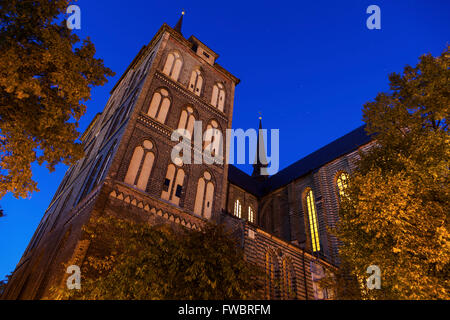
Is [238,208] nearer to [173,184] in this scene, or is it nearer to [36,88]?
[173,184]

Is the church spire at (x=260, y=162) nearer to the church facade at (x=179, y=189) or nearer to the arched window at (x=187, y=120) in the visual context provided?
the church facade at (x=179, y=189)

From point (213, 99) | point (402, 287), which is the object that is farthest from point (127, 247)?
point (213, 99)

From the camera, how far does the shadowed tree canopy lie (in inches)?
335

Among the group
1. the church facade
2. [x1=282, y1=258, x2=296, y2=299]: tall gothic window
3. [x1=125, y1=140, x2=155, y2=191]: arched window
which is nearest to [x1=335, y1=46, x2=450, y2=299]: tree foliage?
the church facade

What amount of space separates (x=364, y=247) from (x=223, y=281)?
20.4ft

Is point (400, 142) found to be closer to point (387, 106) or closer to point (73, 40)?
point (387, 106)

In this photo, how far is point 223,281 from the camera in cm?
935

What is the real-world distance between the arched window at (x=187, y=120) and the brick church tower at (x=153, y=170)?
4 cm

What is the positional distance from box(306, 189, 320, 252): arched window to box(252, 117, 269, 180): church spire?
13.0m

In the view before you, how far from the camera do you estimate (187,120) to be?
2164cm

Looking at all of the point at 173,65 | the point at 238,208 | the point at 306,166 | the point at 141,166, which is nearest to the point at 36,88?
the point at 141,166

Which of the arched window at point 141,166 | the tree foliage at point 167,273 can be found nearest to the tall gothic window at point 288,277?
the tree foliage at point 167,273

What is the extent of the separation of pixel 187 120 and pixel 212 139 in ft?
8.59
